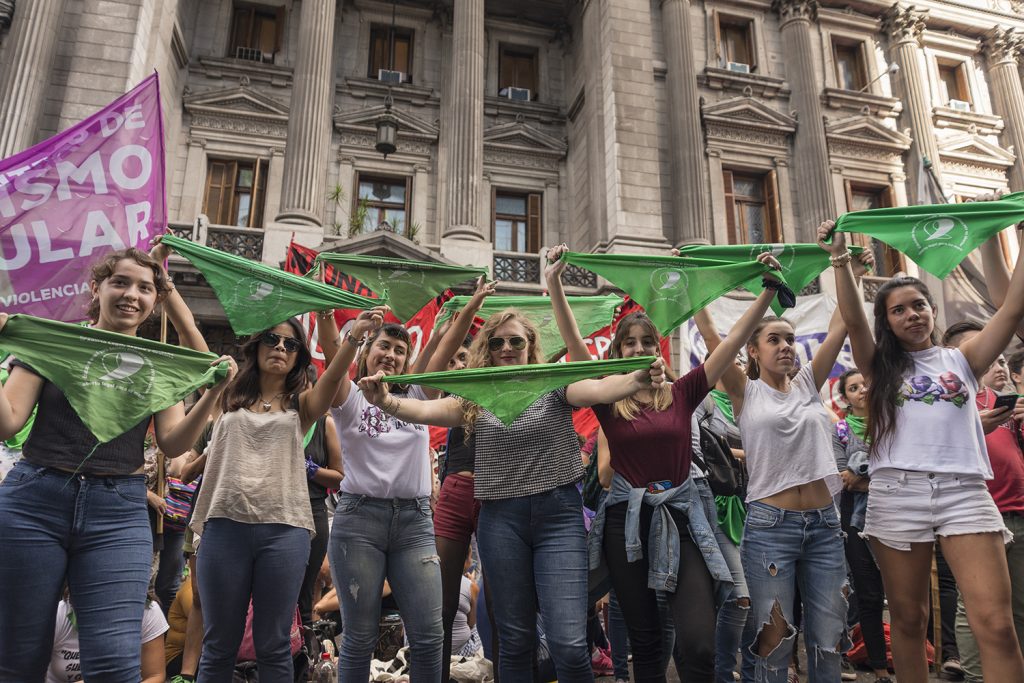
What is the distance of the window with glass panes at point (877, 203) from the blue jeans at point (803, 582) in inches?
698

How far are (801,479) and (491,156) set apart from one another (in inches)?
679

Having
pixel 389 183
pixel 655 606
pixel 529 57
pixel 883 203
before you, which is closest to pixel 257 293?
pixel 655 606

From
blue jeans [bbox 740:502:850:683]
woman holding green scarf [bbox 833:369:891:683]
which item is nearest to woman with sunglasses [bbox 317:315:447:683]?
blue jeans [bbox 740:502:850:683]

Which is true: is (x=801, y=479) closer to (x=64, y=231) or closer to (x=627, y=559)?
(x=627, y=559)

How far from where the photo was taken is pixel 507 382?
3324 millimetres

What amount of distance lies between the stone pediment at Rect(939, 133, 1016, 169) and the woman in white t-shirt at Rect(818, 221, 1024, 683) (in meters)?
20.9

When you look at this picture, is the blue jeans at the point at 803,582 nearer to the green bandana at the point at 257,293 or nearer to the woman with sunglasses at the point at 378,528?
the woman with sunglasses at the point at 378,528

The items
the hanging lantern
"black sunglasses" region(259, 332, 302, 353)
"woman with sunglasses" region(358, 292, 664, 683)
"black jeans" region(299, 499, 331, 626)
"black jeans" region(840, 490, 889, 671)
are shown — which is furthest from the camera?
the hanging lantern

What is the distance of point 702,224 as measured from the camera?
17531mm

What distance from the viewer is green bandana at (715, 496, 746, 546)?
4625 millimetres

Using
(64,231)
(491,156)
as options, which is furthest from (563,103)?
(64,231)

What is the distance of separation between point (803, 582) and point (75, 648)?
4.09 m

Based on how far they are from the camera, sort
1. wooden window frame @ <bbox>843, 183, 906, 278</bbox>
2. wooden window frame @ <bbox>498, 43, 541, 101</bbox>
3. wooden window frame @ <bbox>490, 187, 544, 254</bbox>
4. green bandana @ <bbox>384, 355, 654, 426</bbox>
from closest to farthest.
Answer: green bandana @ <bbox>384, 355, 654, 426</bbox>, wooden window frame @ <bbox>843, 183, 906, 278</bbox>, wooden window frame @ <bbox>490, 187, 544, 254</bbox>, wooden window frame @ <bbox>498, 43, 541, 101</bbox>

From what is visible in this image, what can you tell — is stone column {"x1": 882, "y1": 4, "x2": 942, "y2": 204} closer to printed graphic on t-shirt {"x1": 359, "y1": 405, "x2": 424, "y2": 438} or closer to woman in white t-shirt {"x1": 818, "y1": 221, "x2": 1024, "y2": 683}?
woman in white t-shirt {"x1": 818, "y1": 221, "x2": 1024, "y2": 683}
